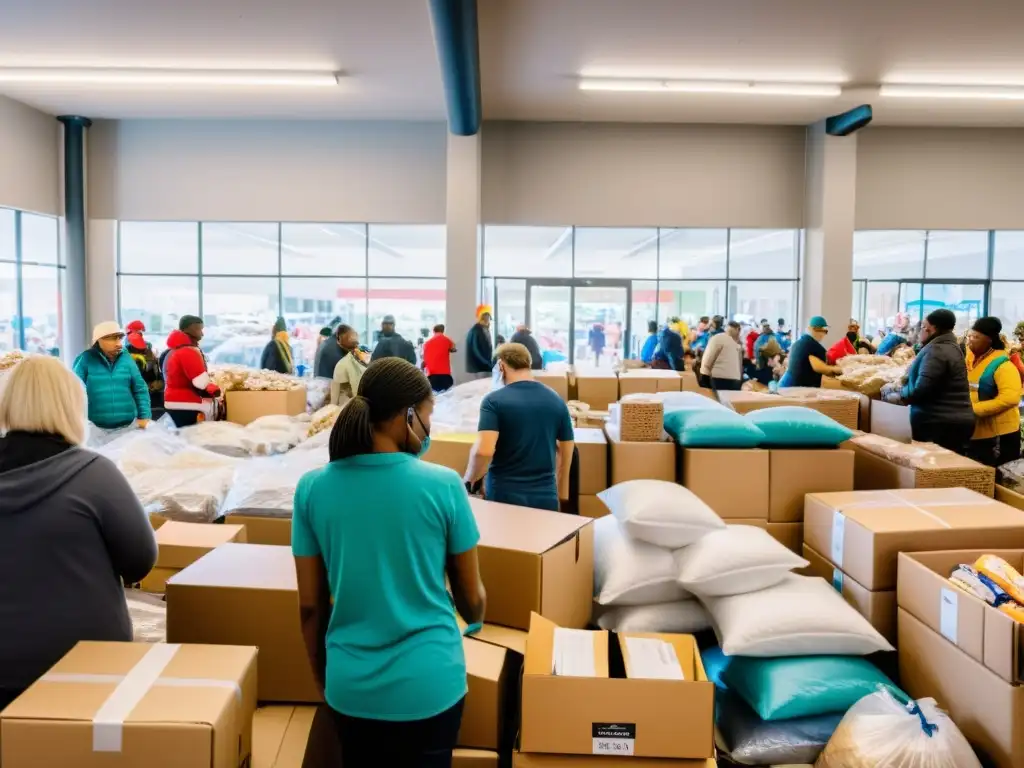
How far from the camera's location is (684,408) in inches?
170

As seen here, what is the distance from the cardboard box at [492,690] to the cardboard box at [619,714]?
11 cm

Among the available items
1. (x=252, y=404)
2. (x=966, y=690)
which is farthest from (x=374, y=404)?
(x=252, y=404)

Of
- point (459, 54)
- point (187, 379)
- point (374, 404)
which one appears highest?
point (459, 54)

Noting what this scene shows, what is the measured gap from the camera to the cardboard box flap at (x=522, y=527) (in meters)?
2.37

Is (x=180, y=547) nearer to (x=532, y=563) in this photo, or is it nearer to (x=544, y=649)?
(x=532, y=563)

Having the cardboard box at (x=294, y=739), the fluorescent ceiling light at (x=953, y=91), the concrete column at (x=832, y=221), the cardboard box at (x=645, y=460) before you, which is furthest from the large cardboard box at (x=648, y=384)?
the concrete column at (x=832, y=221)

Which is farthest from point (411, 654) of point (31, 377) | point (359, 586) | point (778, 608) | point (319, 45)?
point (319, 45)

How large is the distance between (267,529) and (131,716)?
1702mm

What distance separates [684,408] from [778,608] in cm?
178

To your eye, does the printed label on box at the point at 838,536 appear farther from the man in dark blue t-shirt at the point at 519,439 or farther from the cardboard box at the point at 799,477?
the man in dark blue t-shirt at the point at 519,439

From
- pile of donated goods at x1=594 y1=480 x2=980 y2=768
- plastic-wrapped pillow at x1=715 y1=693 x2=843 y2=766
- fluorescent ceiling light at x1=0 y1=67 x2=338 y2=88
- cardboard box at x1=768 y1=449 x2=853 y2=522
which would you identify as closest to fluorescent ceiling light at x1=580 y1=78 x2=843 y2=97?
fluorescent ceiling light at x1=0 y1=67 x2=338 y2=88

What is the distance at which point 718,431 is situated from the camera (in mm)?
3955

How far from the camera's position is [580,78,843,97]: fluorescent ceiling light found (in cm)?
885

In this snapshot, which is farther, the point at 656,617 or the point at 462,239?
the point at 462,239
